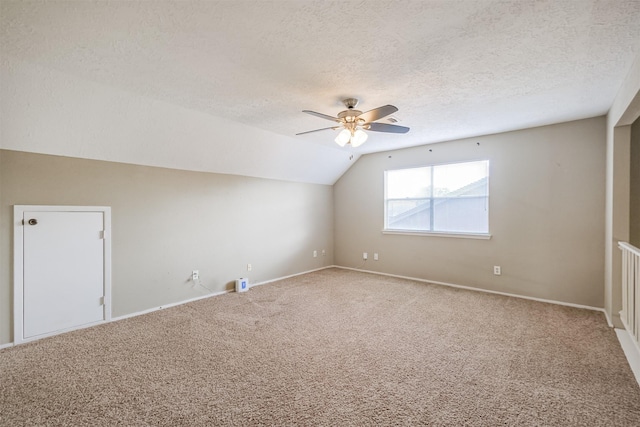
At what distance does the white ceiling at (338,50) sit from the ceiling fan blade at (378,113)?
0.27 metres

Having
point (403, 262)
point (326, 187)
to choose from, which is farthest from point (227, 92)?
point (403, 262)

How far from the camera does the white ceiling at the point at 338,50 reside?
5.54 ft

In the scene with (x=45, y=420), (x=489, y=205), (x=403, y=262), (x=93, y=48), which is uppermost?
(x=93, y=48)

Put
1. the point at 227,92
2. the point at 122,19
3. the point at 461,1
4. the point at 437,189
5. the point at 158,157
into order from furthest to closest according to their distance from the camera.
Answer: the point at 437,189, the point at 158,157, the point at 227,92, the point at 122,19, the point at 461,1

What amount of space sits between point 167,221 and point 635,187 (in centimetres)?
585

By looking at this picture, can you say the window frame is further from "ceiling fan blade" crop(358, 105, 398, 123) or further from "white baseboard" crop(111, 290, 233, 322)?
"white baseboard" crop(111, 290, 233, 322)

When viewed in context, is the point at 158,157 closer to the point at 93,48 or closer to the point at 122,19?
the point at 93,48

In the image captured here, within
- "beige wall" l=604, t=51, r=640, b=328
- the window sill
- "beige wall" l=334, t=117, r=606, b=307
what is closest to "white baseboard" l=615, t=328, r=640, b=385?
"beige wall" l=604, t=51, r=640, b=328

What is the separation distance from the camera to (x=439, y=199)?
507 centimetres

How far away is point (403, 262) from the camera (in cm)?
545

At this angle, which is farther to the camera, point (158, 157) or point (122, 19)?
point (158, 157)

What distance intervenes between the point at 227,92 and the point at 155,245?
91.7 inches

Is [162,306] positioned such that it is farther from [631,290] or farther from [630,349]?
[631,290]

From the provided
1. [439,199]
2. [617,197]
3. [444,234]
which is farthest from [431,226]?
[617,197]
